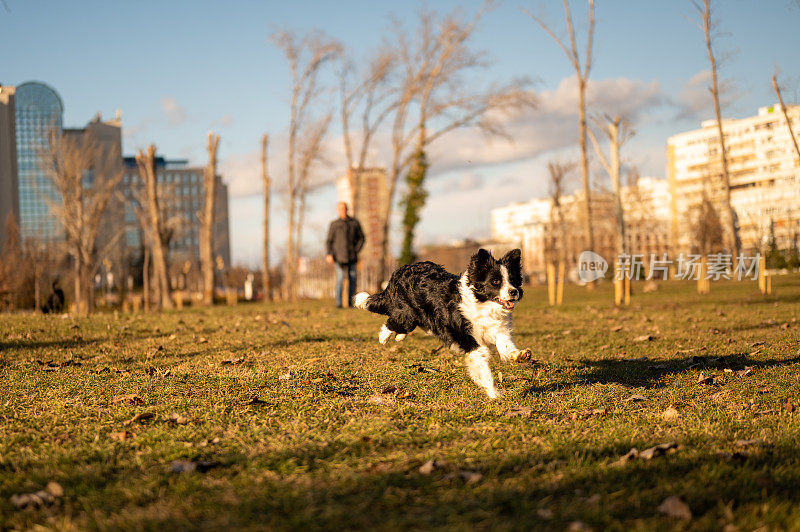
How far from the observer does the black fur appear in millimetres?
5629

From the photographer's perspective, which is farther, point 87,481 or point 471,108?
point 471,108

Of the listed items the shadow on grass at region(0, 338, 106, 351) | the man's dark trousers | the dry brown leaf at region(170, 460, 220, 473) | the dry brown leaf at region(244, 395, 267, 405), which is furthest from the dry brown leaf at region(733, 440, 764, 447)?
the man's dark trousers

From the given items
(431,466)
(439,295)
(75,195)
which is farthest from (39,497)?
(75,195)

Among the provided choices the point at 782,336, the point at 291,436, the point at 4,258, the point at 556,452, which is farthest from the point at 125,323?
the point at 4,258

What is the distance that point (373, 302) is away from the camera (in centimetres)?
757

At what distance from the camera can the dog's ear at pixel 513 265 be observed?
5645 millimetres

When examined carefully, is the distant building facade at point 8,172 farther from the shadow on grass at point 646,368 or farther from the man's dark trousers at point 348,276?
the shadow on grass at point 646,368

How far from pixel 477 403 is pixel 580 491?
78.7 inches

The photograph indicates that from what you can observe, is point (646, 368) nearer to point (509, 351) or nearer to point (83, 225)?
point (509, 351)

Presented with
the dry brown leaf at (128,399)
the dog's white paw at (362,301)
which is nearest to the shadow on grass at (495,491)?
the dry brown leaf at (128,399)

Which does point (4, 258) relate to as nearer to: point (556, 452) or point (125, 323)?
point (125, 323)

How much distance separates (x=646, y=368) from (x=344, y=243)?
8.94 metres

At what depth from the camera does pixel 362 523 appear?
2697 mm

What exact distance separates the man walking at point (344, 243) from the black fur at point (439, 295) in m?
7.28
